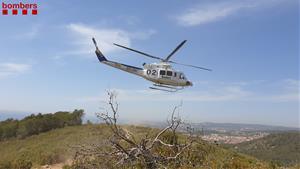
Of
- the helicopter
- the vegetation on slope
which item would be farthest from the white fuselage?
the vegetation on slope

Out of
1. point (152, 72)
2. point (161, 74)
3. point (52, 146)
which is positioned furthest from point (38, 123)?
point (161, 74)

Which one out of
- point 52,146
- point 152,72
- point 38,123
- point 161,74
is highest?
point 152,72

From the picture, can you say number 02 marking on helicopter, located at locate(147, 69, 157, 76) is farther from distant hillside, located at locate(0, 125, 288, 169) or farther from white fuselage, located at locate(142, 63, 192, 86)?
distant hillside, located at locate(0, 125, 288, 169)

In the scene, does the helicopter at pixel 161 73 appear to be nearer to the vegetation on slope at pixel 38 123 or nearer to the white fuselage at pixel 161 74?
the white fuselage at pixel 161 74

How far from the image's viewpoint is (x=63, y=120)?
46344mm

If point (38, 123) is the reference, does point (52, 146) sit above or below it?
below

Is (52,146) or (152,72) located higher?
(152,72)

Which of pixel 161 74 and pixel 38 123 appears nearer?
pixel 161 74

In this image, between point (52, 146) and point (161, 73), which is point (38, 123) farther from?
point (161, 73)

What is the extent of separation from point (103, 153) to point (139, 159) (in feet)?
2.56

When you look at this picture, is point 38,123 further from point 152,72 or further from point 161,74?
point 161,74

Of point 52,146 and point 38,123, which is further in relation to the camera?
point 38,123

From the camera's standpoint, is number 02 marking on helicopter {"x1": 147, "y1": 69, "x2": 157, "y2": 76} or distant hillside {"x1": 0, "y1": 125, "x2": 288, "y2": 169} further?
distant hillside {"x1": 0, "y1": 125, "x2": 288, "y2": 169}

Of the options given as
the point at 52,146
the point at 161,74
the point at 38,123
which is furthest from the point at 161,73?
the point at 38,123
